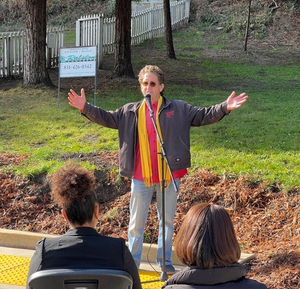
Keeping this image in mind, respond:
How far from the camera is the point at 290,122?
973 cm

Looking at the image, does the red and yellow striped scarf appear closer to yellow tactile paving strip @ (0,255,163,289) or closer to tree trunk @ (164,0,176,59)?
yellow tactile paving strip @ (0,255,163,289)

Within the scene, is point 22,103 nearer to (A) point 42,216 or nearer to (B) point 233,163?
(A) point 42,216

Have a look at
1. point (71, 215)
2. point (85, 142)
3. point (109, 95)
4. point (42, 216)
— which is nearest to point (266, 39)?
point (109, 95)

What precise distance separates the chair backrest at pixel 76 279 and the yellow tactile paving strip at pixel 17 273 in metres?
2.31

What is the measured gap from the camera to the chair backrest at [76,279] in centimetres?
292

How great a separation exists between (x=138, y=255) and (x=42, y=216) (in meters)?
2.48

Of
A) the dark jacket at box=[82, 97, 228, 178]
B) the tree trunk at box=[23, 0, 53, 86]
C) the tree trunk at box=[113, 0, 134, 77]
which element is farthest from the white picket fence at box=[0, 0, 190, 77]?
the dark jacket at box=[82, 97, 228, 178]

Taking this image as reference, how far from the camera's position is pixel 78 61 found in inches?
441

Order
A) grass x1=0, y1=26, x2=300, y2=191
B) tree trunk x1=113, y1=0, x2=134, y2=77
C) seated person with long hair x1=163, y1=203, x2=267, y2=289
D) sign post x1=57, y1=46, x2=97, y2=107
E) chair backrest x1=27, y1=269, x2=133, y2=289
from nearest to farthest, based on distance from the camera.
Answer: seated person with long hair x1=163, y1=203, x2=267, y2=289 < chair backrest x1=27, y1=269, x2=133, y2=289 < grass x1=0, y1=26, x2=300, y2=191 < sign post x1=57, y1=46, x2=97, y2=107 < tree trunk x1=113, y1=0, x2=134, y2=77

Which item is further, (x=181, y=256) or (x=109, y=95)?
(x=109, y=95)

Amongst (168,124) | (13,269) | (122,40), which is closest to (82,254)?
(168,124)

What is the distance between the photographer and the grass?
25.4 feet

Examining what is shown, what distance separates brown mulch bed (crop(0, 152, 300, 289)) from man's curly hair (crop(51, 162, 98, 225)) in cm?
239

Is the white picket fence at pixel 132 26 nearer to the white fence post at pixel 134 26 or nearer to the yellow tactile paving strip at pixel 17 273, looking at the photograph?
the white fence post at pixel 134 26
